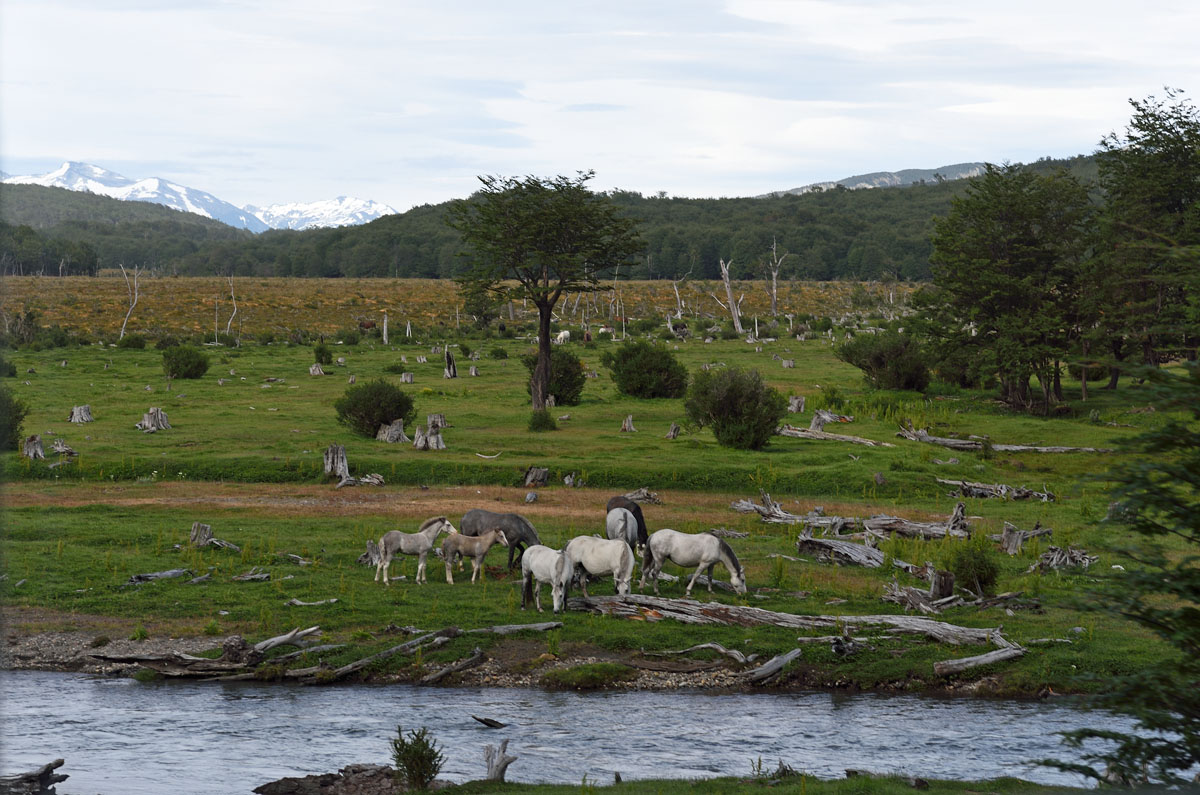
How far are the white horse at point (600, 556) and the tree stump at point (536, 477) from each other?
12780 mm

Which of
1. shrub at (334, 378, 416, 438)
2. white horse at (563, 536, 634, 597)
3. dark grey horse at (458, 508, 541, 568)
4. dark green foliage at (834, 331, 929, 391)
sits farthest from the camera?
dark green foliage at (834, 331, 929, 391)

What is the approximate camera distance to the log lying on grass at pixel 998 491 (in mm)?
31328

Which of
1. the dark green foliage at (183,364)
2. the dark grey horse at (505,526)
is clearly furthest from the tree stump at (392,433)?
the dark green foliage at (183,364)

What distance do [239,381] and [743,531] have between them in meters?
36.8

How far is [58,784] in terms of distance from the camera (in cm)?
1262

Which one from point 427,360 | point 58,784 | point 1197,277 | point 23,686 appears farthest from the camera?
point 427,360

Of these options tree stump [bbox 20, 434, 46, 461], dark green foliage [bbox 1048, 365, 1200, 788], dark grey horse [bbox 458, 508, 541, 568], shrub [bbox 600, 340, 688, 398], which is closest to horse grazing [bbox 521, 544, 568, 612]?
dark grey horse [bbox 458, 508, 541, 568]

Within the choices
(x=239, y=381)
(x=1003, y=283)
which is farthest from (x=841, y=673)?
(x=239, y=381)

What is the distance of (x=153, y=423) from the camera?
3922 cm

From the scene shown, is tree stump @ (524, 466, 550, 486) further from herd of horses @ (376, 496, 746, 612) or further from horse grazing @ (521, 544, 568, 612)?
horse grazing @ (521, 544, 568, 612)

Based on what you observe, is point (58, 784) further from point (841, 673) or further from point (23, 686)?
point (841, 673)

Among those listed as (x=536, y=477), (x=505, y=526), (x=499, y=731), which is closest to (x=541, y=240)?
(x=536, y=477)

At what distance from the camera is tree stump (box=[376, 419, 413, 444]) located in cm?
3772

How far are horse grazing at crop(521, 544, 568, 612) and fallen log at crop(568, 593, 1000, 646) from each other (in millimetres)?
556
